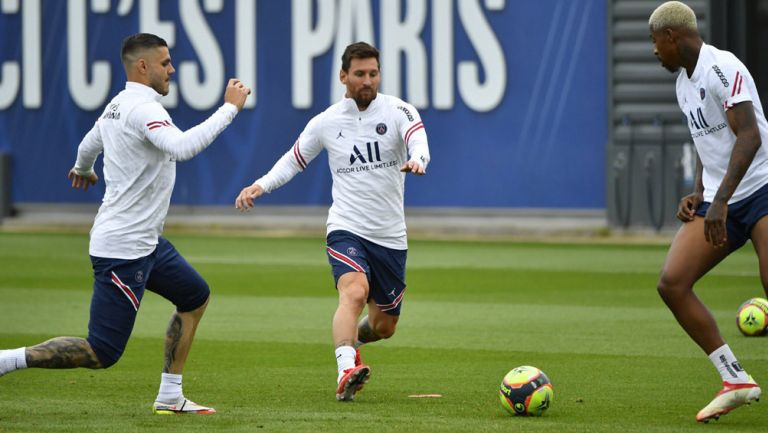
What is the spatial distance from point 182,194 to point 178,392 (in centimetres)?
2072

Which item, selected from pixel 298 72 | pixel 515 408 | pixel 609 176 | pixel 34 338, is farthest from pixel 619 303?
pixel 298 72

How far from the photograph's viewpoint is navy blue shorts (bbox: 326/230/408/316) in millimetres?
10094

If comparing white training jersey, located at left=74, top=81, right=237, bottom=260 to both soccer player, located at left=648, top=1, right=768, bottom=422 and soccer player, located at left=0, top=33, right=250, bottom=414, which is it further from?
soccer player, located at left=648, top=1, right=768, bottom=422

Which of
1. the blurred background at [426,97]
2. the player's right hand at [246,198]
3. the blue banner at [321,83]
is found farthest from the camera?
the blue banner at [321,83]

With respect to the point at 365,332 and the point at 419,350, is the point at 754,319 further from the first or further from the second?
the point at 365,332

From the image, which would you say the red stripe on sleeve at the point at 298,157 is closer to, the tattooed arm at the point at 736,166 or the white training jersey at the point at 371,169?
the white training jersey at the point at 371,169

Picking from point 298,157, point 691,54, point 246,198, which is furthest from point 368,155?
point 691,54

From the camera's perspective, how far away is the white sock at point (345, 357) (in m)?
9.59

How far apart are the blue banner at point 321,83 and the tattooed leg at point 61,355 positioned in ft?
60.8

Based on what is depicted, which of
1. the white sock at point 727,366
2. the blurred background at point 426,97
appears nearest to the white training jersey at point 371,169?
the white sock at point 727,366

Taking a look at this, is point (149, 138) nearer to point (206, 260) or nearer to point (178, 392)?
point (178, 392)

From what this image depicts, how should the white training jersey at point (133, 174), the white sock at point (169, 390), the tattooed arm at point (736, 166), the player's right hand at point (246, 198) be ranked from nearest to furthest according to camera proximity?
the tattooed arm at point (736, 166), the white training jersey at point (133, 174), the white sock at point (169, 390), the player's right hand at point (246, 198)

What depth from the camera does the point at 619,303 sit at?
16062 mm

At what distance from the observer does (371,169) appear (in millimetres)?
10242
